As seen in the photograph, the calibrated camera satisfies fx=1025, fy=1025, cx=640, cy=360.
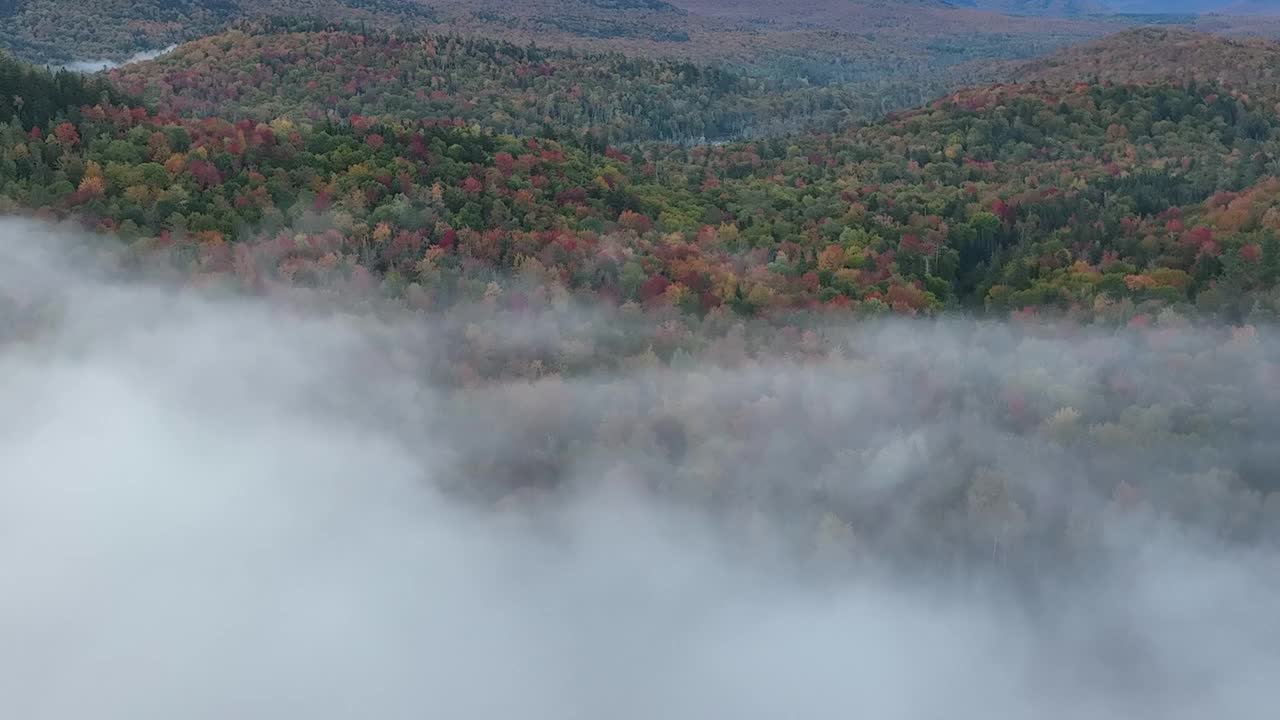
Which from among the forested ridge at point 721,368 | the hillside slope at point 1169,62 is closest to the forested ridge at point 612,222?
the forested ridge at point 721,368

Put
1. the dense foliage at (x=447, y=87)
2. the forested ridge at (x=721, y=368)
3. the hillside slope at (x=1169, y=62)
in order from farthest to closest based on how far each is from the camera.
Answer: the hillside slope at (x=1169, y=62) < the dense foliage at (x=447, y=87) < the forested ridge at (x=721, y=368)

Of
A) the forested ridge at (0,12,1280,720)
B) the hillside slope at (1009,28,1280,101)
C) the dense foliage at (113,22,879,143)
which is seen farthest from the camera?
the hillside slope at (1009,28,1280,101)

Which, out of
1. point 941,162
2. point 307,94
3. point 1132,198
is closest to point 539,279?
point 1132,198

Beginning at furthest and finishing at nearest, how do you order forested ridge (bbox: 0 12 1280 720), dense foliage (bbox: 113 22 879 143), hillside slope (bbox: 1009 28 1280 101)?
1. hillside slope (bbox: 1009 28 1280 101)
2. dense foliage (bbox: 113 22 879 143)
3. forested ridge (bbox: 0 12 1280 720)

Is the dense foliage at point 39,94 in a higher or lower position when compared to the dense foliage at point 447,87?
higher

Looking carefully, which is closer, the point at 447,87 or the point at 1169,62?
the point at 447,87

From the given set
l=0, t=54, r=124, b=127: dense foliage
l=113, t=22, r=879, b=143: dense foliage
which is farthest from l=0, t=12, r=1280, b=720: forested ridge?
l=113, t=22, r=879, b=143: dense foliage

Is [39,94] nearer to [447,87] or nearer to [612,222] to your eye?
[612,222]

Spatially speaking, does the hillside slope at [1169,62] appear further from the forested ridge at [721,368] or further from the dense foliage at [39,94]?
the dense foliage at [39,94]

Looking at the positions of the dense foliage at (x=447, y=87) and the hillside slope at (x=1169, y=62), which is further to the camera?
the hillside slope at (x=1169, y=62)

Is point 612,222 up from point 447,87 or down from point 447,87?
down

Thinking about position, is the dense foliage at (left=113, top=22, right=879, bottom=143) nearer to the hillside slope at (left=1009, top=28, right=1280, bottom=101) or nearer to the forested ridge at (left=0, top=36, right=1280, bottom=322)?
the hillside slope at (left=1009, top=28, right=1280, bottom=101)

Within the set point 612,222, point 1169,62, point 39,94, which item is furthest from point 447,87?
point 1169,62

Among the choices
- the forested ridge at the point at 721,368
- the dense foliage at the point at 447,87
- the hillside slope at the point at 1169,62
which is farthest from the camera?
the hillside slope at the point at 1169,62
